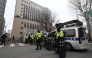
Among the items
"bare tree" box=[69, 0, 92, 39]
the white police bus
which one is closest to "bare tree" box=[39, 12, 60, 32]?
"bare tree" box=[69, 0, 92, 39]

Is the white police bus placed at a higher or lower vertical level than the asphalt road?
higher

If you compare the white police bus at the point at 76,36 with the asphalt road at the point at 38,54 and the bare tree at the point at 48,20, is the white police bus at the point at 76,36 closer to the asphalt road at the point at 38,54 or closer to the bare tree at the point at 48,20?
the asphalt road at the point at 38,54

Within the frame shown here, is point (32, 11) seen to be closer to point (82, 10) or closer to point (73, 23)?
point (82, 10)

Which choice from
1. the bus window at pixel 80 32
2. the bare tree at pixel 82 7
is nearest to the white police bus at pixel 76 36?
the bus window at pixel 80 32

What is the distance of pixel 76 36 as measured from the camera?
7535 millimetres

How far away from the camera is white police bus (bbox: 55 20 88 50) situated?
7.34 meters

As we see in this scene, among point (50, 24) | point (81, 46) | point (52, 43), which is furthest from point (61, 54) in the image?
point (50, 24)

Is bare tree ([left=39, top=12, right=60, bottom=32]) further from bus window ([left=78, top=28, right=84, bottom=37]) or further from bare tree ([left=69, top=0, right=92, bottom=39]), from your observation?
bus window ([left=78, top=28, right=84, bottom=37])

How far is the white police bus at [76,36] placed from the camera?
24.1 ft

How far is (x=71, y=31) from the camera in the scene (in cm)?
793

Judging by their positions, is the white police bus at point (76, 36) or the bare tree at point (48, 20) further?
the bare tree at point (48, 20)

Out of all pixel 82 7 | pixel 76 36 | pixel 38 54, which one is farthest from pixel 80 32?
pixel 82 7

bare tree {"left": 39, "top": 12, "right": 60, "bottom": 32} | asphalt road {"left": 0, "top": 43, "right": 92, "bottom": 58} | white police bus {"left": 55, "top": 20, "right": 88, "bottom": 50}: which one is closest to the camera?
asphalt road {"left": 0, "top": 43, "right": 92, "bottom": 58}

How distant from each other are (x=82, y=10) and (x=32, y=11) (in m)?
60.9
